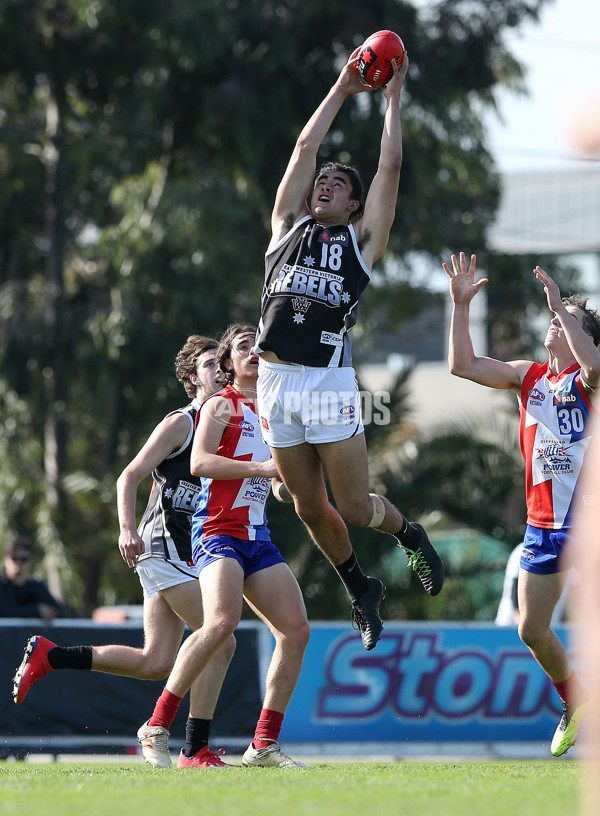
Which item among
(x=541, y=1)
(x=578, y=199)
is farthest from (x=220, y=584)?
(x=578, y=199)

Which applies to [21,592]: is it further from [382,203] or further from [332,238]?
[382,203]

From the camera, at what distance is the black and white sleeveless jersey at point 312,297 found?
6.12 m

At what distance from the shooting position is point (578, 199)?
4550 centimetres

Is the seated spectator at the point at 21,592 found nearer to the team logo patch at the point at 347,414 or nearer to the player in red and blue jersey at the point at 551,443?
the player in red and blue jersey at the point at 551,443

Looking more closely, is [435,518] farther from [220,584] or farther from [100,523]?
[220,584]

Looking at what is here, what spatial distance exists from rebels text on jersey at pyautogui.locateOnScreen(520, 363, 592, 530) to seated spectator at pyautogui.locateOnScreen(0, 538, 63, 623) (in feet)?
19.9

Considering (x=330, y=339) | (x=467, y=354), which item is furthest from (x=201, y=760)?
(x=467, y=354)

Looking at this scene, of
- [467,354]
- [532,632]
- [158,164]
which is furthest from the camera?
[158,164]

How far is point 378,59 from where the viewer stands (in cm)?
638

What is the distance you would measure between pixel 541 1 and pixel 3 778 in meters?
Result: 17.7

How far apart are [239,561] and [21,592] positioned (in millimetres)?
5560

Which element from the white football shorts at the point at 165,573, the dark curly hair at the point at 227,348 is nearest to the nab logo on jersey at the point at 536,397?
the dark curly hair at the point at 227,348

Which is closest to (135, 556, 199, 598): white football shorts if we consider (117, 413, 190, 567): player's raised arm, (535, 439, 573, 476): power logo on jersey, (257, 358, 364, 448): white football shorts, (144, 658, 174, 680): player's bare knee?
(117, 413, 190, 567): player's raised arm

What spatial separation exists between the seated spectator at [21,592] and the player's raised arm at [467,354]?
5.89 m
